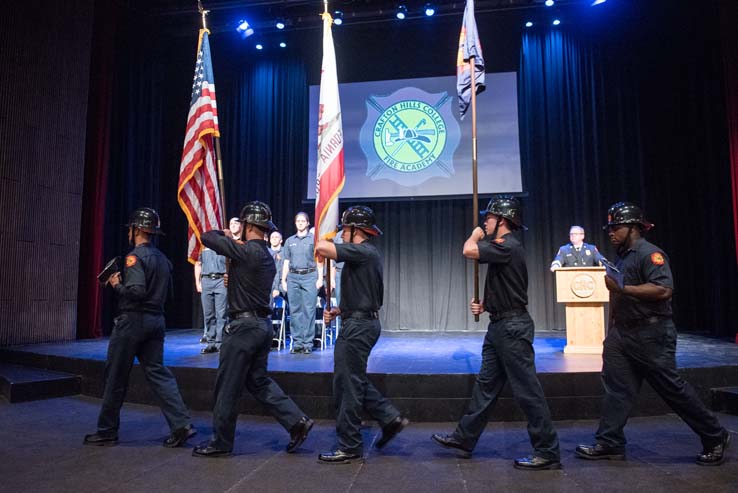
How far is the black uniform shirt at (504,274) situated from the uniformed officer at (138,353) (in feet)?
8.19

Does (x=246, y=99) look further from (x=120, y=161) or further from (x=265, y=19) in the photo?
(x=120, y=161)

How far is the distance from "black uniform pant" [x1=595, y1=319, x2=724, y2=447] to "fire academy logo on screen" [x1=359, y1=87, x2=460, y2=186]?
6519mm

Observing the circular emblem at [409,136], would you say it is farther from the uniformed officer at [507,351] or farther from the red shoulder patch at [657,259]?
the red shoulder patch at [657,259]

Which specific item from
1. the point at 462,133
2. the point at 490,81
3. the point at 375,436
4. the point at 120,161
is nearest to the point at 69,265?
the point at 120,161

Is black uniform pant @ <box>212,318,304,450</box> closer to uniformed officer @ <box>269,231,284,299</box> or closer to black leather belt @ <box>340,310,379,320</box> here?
black leather belt @ <box>340,310,379,320</box>

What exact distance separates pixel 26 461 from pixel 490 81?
916 cm

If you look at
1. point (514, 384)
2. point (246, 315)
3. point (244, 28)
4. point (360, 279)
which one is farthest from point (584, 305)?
point (244, 28)

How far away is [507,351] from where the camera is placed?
340cm

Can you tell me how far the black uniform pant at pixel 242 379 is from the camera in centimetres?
352

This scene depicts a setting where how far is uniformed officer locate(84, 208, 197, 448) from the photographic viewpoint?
3.83 meters

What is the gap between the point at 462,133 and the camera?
9688mm

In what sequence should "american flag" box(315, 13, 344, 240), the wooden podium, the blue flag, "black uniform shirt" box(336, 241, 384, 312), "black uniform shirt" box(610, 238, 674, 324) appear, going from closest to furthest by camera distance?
1. "black uniform shirt" box(610, 238, 674, 324)
2. "black uniform shirt" box(336, 241, 384, 312)
3. the blue flag
4. "american flag" box(315, 13, 344, 240)
5. the wooden podium

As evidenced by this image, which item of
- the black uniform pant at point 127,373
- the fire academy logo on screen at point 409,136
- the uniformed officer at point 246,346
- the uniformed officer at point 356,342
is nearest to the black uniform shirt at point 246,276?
the uniformed officer at point 246,346

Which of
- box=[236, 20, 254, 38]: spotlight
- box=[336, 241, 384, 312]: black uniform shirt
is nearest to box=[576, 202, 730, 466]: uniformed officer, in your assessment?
box=[336, 241, 384, 312]: black uniform shirt
